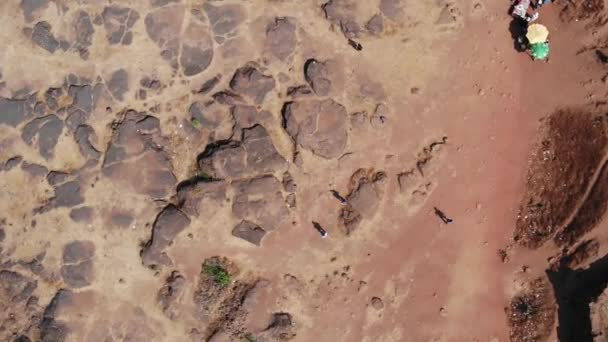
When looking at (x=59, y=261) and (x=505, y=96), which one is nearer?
(x=59, y=261)

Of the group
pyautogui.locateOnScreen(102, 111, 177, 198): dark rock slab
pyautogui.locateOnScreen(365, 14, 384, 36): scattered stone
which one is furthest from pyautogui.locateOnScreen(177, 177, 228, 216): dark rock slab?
pyautogui.locateOnScreen(365, 14, 384, 36): scattered stone

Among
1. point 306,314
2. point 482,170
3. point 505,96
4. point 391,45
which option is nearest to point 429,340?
point 306,314

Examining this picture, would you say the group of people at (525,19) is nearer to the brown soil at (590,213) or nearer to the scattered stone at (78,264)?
the brown soil at (590,213)

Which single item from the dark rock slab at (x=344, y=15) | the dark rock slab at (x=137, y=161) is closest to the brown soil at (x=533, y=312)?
the dark rock slab at (x=344, y=15)

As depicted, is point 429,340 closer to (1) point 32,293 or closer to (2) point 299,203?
(2) point 299,203

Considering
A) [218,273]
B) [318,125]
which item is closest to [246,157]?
[318,125]

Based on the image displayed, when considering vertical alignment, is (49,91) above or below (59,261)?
above

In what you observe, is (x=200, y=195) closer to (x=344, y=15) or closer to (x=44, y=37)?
(x=44, y=37)
